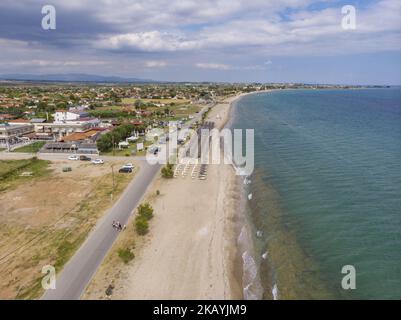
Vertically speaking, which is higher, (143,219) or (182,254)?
(143,219)

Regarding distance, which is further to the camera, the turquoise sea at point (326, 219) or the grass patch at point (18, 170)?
the grass patch at point (18, 170)

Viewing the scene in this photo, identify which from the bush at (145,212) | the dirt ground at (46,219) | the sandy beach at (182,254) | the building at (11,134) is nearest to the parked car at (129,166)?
the dirt ground at (46,219)

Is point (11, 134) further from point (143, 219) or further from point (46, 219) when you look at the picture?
point (143, 219)

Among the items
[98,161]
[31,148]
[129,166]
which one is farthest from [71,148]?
[129,166]

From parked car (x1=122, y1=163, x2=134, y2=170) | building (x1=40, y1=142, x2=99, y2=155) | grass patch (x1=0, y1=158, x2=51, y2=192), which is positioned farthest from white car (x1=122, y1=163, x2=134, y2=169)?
building (x1=40, y1=142, x2=99, y2=155)

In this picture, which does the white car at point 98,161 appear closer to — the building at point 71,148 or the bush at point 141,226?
the building at point 71,148

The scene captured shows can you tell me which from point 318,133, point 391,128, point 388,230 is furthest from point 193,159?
point 391,128
